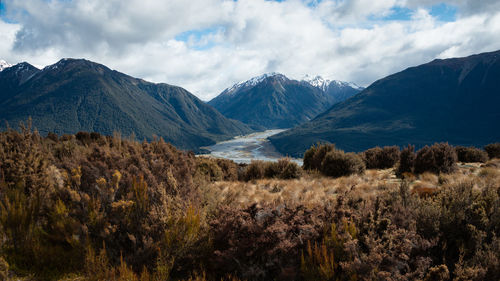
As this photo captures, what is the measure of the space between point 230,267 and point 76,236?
239cm

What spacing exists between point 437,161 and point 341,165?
3776 mm

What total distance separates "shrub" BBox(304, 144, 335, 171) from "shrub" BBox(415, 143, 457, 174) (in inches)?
178

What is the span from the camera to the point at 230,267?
12.8 feet

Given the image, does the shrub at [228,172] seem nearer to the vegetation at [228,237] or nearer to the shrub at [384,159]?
the shrub at [384,159]

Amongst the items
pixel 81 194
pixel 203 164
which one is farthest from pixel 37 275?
pixel 203 164

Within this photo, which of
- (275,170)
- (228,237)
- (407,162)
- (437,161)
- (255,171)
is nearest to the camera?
(228,237)

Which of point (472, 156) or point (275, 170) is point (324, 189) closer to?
point (275, 170)

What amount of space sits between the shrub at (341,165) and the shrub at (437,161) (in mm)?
2341

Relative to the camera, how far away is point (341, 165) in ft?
38.7

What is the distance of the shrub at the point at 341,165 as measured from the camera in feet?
37.9

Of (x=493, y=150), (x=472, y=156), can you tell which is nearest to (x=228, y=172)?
(x=472, y=156)

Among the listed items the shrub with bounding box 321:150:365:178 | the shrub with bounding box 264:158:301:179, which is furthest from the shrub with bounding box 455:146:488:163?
the shrub with bounding box 264:158:301:179

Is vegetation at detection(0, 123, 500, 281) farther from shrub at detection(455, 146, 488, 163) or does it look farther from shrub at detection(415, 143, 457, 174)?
shrub at detection(455, 146, 488, 163)

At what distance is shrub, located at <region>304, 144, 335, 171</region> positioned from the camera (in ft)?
48.1
